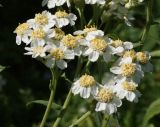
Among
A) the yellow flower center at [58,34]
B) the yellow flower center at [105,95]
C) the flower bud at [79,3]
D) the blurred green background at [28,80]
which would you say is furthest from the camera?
the blurred green background at [28,80]

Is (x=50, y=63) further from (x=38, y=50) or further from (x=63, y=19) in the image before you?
(x=63, y=19)

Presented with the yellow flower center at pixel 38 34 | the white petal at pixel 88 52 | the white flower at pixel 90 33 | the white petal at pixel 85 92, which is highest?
the yellow flower center at pixel 38 34

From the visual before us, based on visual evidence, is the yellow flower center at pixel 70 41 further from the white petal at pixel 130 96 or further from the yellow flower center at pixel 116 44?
the white petal at pixel 130 96

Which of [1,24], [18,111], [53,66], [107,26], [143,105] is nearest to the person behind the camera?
[53,66]

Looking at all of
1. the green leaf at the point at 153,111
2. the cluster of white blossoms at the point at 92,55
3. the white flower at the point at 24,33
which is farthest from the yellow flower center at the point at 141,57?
the green leaf at the point at 153,111

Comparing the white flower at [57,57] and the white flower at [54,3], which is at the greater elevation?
the white flower at [54,3]

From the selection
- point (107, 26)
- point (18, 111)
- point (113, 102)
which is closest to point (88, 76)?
point (113, 102)

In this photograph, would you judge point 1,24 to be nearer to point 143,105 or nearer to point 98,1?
point 143,105
